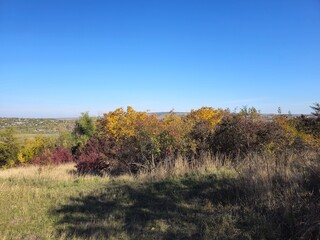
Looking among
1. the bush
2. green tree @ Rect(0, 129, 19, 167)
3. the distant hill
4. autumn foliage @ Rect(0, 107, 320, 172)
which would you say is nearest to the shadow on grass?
autumn foliage @ Rect(0, 107, 320, 172)

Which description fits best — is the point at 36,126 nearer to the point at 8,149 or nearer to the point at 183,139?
the point at 8,149

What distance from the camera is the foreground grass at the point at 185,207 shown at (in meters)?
4.66

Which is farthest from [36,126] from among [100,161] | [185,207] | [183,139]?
[185,207]

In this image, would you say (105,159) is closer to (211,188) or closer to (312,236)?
(211,188)

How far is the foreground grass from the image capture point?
4.66m

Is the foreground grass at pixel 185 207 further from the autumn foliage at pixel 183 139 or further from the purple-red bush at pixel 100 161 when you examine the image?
the purple-red bush at pixel 100 161

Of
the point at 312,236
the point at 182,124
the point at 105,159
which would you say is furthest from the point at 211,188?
the point at 105,159

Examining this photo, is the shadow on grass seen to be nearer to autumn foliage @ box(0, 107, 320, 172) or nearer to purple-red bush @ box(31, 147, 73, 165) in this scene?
autumn foliage @ box(0, 107, 320, 172)

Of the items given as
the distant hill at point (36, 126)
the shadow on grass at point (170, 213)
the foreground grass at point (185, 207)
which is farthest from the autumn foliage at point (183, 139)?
the distant hill at point (36, 126)

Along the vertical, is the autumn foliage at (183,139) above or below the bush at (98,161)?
above

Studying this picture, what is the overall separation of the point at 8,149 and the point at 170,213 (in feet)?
59.4

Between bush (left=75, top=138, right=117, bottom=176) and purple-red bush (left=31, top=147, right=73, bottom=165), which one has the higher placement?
bush (left=75, top=138, right=117, bottom=176)

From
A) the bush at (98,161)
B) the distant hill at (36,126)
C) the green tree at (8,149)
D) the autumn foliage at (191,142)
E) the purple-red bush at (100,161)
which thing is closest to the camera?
the autumn foliage at (191,142)

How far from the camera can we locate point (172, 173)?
8664 mm
